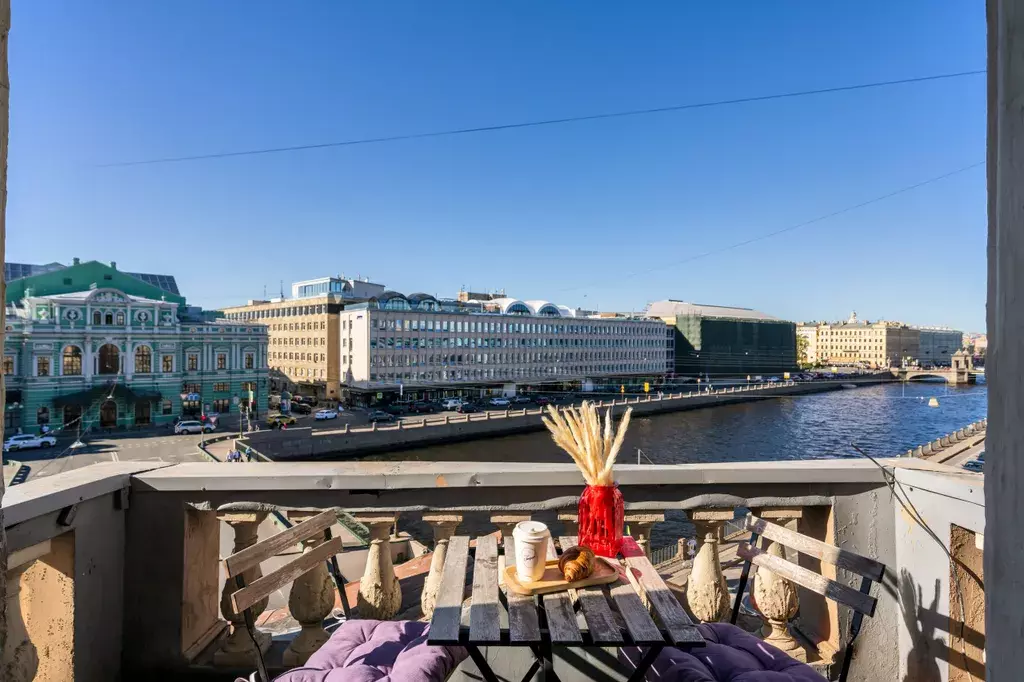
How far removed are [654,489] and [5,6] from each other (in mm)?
3087

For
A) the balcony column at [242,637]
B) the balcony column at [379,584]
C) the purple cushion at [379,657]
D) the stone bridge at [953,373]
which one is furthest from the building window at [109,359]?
the stone bridge at [953,373]

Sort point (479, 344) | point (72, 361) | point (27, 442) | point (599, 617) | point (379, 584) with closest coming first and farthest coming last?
point (599, 617), point (379, 584), point (27, 442), point (72, 361), point (479, 344)

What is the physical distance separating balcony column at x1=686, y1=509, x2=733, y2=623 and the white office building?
147ft

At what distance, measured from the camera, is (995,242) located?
0.86m

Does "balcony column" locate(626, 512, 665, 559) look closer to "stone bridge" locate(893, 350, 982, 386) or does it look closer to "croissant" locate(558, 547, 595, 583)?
"croissant" locate(558, 547, 595, 583)

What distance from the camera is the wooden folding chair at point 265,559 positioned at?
6.79 ft

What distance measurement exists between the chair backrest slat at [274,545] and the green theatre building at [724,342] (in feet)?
250

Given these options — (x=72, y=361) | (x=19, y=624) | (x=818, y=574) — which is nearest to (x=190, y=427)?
(x=72, y=361)

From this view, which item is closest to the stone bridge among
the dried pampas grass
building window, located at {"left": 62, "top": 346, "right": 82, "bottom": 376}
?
→ building window, located at {"left": 62, "top": 346, "right": 82, "bottom": 376}

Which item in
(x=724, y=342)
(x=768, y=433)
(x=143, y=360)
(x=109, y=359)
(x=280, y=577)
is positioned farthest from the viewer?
(x=724, y=342)

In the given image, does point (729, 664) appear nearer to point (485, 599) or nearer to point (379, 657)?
point (485, 599)

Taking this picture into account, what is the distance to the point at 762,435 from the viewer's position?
43219 mm

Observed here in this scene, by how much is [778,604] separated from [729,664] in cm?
94

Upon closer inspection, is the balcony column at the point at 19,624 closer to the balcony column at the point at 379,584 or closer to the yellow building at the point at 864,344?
the balcony column at the point at 379,584
